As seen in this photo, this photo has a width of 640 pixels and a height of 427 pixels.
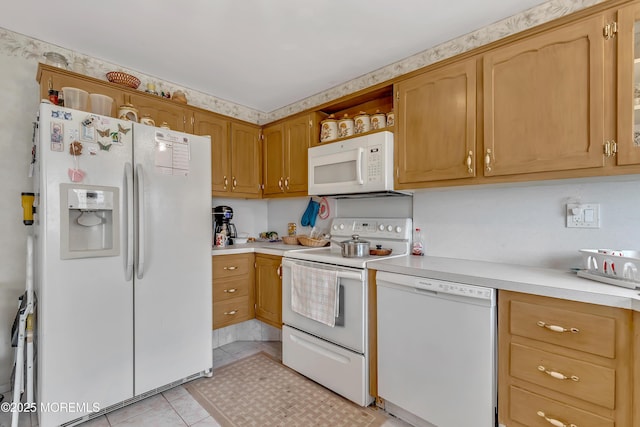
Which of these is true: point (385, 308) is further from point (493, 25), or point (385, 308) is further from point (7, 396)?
point (7, 396)

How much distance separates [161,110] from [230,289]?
1641 millimetres

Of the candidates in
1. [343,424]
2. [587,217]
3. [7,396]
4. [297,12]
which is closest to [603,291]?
[587,217]

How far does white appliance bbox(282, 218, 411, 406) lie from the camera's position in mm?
1838

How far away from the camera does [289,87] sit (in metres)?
2.81

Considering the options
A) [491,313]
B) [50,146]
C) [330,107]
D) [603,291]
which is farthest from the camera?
[330,107]

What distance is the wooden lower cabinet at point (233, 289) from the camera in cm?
249

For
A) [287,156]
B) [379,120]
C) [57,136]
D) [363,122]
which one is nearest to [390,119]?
[379,120]

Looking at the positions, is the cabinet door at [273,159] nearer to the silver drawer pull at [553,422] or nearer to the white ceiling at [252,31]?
the white ceiling at [252,31]

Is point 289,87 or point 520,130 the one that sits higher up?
point 289,87

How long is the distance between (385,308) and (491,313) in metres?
0.58

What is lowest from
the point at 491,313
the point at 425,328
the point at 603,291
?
the point at 425,328

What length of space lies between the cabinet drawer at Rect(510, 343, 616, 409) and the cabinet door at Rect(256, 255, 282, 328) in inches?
67.6

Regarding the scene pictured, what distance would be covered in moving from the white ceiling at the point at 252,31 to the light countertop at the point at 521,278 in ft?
5.08

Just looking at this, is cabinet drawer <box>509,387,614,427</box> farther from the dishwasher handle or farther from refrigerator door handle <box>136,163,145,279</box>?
refrigerator door handle <box>136,163,145,279</box>
